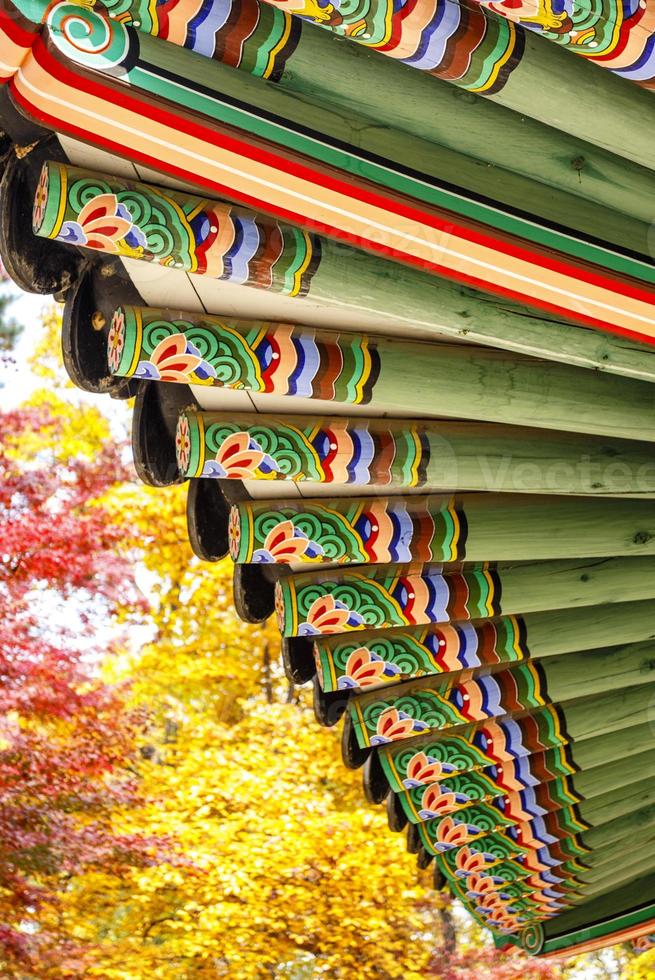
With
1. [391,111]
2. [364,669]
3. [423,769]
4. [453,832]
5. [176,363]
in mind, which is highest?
[391,111]

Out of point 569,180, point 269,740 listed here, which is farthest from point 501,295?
point 269,740

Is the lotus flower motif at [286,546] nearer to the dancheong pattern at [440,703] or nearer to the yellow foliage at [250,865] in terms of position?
the dancheong pattern at [440,703]

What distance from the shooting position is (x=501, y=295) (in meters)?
1.49

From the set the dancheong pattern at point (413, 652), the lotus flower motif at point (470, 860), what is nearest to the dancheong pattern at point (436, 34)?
the dancheong pattern at point (413, 652)

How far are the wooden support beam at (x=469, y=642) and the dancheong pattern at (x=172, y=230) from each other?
111 centimetres

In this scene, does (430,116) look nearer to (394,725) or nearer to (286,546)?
(286,546)

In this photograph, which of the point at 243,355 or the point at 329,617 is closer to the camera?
the point at 243,355

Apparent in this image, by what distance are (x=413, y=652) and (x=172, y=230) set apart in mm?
1291

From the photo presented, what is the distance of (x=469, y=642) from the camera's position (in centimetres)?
237

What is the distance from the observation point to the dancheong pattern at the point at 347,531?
6.71ft

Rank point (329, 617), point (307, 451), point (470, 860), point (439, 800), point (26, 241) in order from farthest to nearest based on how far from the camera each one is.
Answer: point (470, 860) < point (439, 800) < point (329, 617) < point (307, 451) < point (26, 241)

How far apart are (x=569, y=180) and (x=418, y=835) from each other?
218 centimetres

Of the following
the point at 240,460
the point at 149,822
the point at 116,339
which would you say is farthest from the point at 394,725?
the point at 149,822

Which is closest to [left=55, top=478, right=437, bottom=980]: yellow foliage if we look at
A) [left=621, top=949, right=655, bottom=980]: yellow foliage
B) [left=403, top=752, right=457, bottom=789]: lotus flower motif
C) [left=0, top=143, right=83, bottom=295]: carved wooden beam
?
[left=621, top=949, right=655, bottom=980]: yellow foliage
